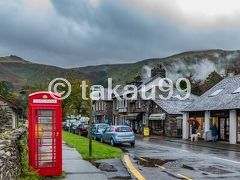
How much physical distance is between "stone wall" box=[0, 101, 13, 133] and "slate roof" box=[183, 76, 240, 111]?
18404 millimetres

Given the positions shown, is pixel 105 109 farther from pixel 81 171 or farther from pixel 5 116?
pixel 81 171

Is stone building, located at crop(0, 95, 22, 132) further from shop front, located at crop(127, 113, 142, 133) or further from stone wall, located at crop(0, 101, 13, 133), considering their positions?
shop front, located at crop(127, 113, 142, 133)

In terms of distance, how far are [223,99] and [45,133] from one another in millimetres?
30573

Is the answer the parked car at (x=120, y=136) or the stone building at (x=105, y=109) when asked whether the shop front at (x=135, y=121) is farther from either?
the parked car at (x=120, y=136)

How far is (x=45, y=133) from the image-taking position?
44.1ft

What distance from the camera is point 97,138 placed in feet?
135

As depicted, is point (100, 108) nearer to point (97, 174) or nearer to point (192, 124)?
point (192, 124)

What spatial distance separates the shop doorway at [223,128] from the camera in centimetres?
4059

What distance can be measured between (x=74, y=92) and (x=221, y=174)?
76508mm

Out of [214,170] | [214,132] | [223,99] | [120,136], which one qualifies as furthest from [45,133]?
[223,99]

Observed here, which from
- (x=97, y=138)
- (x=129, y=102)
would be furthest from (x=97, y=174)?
(x=129, y=102)

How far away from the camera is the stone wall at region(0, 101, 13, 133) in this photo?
33812mm

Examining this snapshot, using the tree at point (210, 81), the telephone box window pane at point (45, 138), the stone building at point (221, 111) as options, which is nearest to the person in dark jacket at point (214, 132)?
the stone building at point (221, 111)

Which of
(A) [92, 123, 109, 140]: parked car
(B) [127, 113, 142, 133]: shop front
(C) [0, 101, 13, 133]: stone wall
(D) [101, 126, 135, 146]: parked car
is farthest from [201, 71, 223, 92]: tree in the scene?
(C) [0, 101, 13, 133]: stone wall
